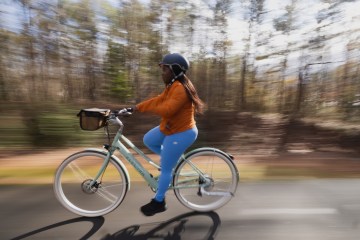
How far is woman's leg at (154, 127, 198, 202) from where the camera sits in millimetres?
3484

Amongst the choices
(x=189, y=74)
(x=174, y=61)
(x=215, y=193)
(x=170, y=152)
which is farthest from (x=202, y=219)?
(x=189, y=74)

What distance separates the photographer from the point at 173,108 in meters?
3.26

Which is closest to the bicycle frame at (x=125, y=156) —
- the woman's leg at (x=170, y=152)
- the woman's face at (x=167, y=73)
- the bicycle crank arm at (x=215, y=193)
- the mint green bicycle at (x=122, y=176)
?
the mint green bicycle at (x=122, y=176)

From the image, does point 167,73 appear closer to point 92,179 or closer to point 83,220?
point 92,179

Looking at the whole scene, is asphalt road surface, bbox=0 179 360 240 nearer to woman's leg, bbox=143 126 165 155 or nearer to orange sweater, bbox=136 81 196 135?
woman's leg, bbox=143 126 165 155

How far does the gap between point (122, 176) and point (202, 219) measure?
1.00 meters

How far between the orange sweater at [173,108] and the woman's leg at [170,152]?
0.21 ft

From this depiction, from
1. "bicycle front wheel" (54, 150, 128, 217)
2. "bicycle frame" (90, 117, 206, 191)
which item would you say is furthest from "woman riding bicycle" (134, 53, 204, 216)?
"bicycle front wheel" (54, 150, 128, 217)

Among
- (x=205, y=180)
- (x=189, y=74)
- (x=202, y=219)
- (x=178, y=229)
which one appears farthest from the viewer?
(x=189, y=74)

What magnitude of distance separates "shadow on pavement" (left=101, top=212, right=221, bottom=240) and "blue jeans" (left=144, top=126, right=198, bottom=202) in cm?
30

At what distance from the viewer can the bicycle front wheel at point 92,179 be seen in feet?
12.0

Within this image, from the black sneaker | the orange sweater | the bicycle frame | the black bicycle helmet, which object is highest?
the black bicycle helmet

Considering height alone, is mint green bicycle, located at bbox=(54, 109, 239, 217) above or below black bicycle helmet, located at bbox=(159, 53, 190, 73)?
below

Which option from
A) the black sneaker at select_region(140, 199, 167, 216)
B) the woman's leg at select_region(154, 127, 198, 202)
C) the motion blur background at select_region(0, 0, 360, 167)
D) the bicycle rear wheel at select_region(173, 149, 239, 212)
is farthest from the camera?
the motion blur background at select_region(0, 0, 360, 167)
